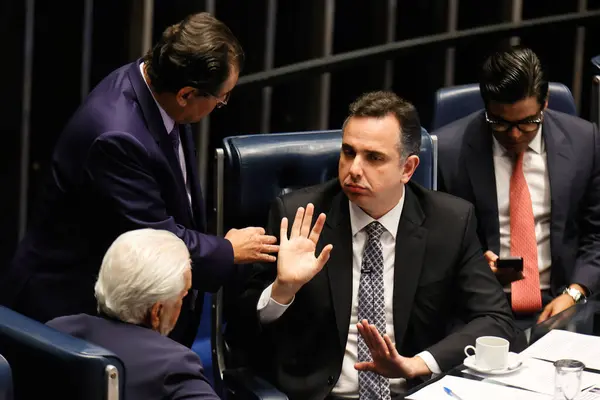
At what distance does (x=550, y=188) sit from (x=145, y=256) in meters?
1.67

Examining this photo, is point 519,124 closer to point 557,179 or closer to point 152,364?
point 557,179

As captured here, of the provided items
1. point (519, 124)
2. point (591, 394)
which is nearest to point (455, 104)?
point (519, 124)

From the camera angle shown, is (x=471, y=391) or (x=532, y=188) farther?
(x=532, y=188)

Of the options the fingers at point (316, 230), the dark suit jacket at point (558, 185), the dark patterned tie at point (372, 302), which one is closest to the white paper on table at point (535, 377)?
the dark patterned tie at point (372, 302)

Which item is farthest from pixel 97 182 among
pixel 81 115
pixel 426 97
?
pixel 426 97

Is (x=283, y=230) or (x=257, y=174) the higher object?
(x=257, y=174)

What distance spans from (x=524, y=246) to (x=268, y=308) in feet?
3.39

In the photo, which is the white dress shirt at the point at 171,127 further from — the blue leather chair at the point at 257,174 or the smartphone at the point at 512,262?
the smartphone at the point at 512,262

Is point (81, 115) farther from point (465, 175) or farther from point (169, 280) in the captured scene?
point (465, 175)

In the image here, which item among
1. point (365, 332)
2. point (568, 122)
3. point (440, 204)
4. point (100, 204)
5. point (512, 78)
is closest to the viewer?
point (365, 332)

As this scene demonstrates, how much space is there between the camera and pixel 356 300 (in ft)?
9.49

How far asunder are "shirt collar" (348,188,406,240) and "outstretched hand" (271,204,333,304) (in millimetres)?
137

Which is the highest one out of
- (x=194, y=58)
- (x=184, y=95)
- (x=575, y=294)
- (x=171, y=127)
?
(x=194, y=58)

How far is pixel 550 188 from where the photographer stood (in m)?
3.45
